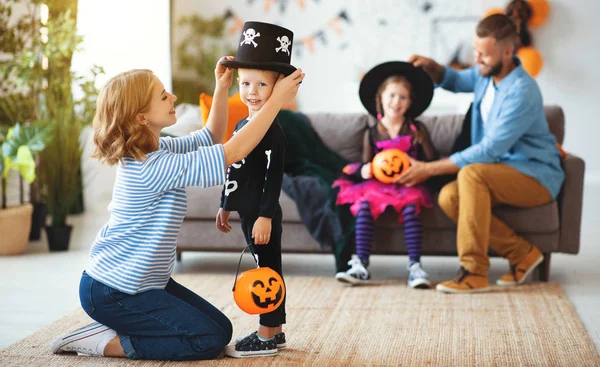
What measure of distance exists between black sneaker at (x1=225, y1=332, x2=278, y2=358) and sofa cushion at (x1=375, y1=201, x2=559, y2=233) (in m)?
1.28

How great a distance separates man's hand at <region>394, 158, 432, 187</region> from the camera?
3.45 meters

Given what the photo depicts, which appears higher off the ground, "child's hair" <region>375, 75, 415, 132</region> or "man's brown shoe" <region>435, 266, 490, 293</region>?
"child's hair" <region>375, 75, 415, 132</region>

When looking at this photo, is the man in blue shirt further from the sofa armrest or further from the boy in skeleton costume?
the boy in skeleton costume

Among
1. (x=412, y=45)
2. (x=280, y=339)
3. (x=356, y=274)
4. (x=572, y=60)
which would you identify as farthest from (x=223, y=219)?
(x=572, y=60)

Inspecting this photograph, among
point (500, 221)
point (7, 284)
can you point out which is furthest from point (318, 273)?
point (7, 284)

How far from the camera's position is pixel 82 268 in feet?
12.5

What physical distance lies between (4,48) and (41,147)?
0.79 metres

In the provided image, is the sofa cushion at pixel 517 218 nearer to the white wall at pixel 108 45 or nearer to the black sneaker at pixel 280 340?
the black sneaker at pixel 280 340

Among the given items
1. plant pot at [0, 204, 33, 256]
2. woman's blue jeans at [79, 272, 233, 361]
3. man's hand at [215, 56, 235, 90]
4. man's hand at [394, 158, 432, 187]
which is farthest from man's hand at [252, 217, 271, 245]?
plant pot at [0, 204, 33, 256]

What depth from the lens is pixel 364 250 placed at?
3.46 metres

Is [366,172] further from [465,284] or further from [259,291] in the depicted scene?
[259,291]

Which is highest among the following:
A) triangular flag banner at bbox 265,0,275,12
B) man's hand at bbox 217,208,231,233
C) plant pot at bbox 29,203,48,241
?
triangular flag banner at bbox 265,0,275,12

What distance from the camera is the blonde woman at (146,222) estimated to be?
7.18ft

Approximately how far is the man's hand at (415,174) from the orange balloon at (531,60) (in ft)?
12.6
